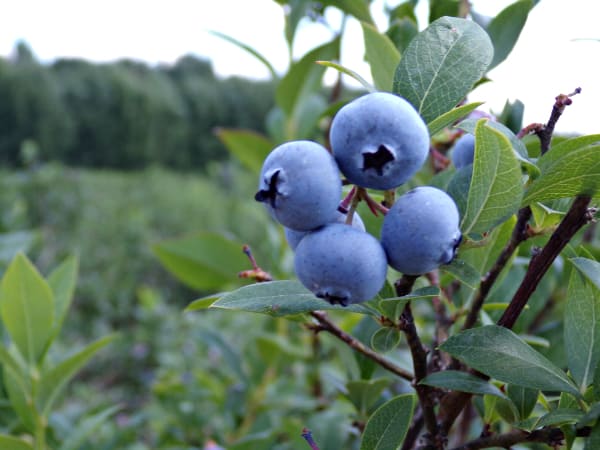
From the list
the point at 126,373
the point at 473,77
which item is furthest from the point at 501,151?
the point at 126,373

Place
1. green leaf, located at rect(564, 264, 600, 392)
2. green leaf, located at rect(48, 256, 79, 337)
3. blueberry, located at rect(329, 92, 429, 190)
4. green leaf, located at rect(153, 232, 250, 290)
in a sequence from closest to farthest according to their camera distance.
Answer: blueberry, located at rect(329, 92, 429, 190)
green leaf, located at rect(564, 264, 600, 392)
green leaf, located at rect(48, 256, 79, 337)
green leaf, located at rect(153, 232, 250, 290)

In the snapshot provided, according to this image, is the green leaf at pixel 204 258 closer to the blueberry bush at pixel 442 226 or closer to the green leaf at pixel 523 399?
the blueberry bush at pixel 442 226

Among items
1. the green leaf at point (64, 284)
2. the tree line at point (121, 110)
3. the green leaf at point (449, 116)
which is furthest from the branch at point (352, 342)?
the tree line at point (121, 110)

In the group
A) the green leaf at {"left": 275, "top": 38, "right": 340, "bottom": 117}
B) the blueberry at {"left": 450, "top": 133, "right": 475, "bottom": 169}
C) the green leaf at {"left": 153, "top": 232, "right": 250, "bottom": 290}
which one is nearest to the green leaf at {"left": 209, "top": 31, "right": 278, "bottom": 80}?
the green leaf at {"left": 275, "top": 38, "right": 340, "bottom": 117}

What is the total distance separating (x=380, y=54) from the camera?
0.57 metres

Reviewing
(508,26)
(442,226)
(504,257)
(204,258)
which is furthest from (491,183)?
(204,258)

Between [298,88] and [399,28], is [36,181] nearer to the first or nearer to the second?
[298,88]

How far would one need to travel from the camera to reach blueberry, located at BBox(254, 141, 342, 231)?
1.27ft

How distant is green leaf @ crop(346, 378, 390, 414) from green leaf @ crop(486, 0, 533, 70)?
0.42 meters

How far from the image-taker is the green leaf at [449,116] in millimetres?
423

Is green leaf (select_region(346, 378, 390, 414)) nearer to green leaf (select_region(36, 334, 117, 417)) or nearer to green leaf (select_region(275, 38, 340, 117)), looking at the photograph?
green leaf (select_region(36, 334, 117, 417))

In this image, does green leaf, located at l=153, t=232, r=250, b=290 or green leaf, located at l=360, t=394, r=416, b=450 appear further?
green leaf, located at l=153, t=232, r=250, b=290

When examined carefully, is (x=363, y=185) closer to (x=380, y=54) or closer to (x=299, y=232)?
(x=299, y=232)

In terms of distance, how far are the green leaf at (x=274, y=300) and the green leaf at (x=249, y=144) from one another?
76cm
